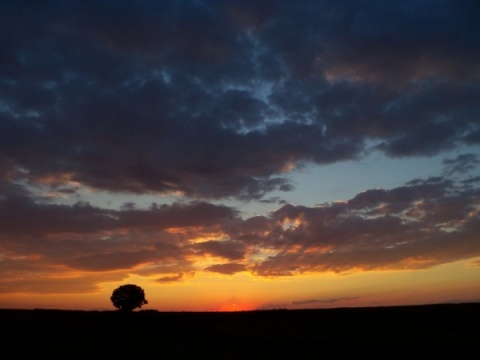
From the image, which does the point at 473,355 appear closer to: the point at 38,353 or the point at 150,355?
the point at 150,355

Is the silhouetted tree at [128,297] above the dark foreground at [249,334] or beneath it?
above

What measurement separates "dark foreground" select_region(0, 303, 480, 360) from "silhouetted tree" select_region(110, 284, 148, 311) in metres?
10.9

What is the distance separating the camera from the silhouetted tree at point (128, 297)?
81.9 metres

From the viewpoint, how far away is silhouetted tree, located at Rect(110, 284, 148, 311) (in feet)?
269

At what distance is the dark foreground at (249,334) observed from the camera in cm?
3531

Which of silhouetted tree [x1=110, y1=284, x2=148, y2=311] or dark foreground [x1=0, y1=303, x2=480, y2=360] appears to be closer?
dark foreground [x1=0, y1=303, x2=480, y2=360]

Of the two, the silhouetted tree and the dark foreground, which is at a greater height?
the silhouetted tree

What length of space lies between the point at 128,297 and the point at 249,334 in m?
41.0

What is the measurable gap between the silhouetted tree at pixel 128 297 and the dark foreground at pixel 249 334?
1088 centimetres

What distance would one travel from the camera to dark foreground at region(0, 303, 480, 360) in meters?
35.3

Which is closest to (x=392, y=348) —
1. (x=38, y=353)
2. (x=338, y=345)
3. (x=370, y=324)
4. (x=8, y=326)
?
(x=338, y=345)

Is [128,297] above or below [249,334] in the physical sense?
above

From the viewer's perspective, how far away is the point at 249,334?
48688 mm

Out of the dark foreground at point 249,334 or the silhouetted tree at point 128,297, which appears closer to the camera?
the dark foreground at point 249,334
